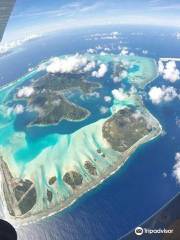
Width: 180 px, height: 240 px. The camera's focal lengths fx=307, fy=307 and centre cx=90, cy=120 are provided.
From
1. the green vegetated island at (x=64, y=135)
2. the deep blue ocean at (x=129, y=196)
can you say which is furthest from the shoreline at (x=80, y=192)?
the deep blue ocean at (x=129, y=196)

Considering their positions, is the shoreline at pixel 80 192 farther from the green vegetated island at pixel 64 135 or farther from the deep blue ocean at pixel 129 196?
the deep blue ocean at pixel 129 196

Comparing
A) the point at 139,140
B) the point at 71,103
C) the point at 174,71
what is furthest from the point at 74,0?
the point at 139,140

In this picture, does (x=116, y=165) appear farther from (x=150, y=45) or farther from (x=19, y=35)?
(x=19, y=35)

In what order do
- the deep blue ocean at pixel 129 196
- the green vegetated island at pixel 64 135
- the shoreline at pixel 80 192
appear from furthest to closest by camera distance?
the green vegetated island at pixel 64 135 → the shoreline at pixel 80 192 → the deep blue ocean at pixel 129 196

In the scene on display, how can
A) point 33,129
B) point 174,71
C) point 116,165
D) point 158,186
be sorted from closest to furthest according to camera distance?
1. point 158,186
2. point 116,165
3. point 174,71
4. point 33,129

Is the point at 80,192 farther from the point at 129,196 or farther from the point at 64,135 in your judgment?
the point at 64,135

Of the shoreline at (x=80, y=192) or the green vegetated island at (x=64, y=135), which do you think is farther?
the green vegetated island at (x=64, y=135)

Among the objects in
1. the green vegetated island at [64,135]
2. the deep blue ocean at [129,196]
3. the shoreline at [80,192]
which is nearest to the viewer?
the deep blue ocean at [129,196]

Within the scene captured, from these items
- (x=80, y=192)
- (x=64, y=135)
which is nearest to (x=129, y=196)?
(x=80, y=192)
